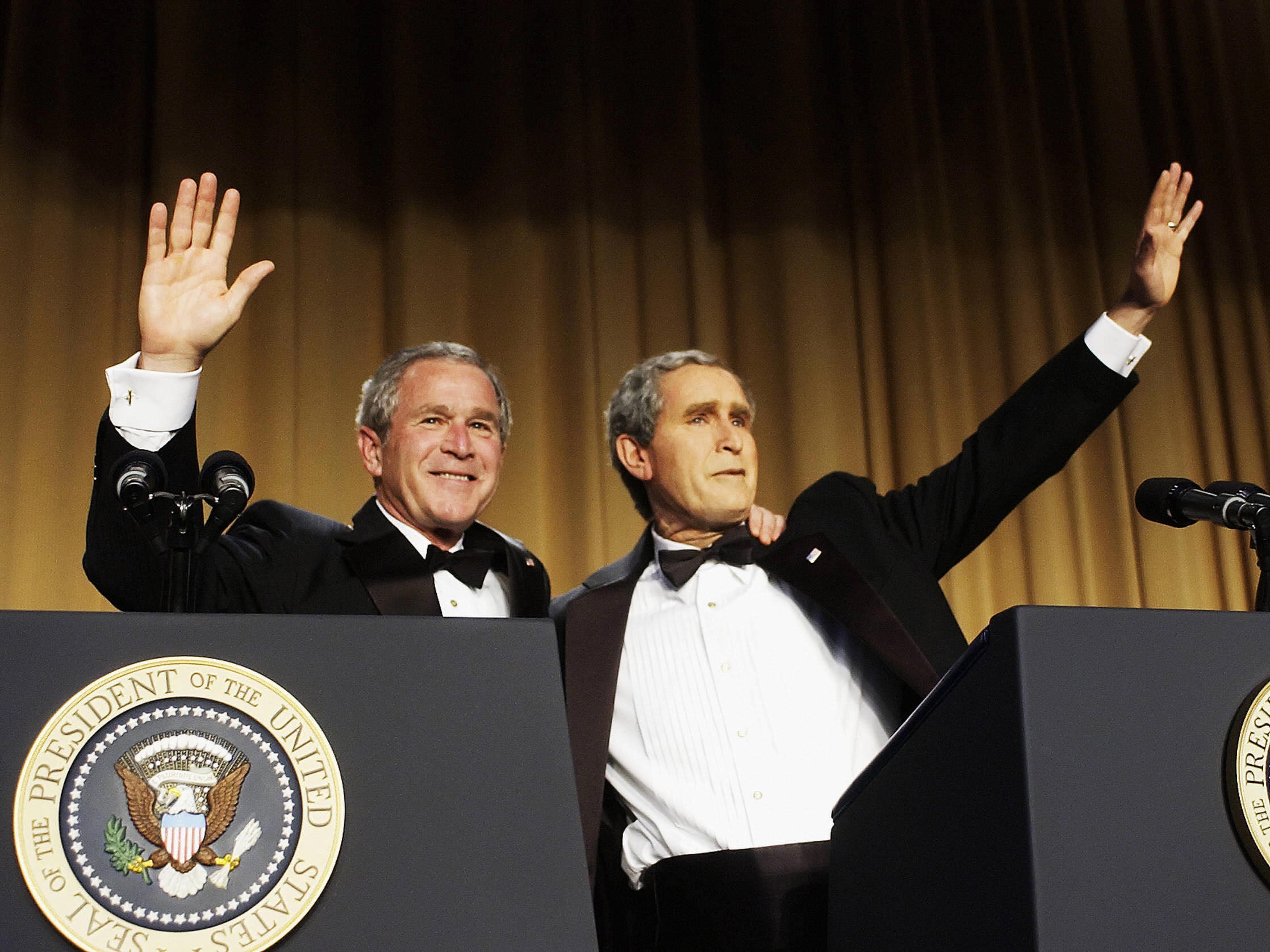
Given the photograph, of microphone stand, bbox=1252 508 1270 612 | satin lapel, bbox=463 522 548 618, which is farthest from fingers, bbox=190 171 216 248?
microphone stand, bbox=1252 508 1270 612

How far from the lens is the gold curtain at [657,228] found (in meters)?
3.23

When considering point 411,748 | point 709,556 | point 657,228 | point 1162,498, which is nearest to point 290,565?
point 709,556

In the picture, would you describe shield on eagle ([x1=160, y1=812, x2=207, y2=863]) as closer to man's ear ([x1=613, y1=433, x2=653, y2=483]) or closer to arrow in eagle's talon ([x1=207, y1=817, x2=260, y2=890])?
arrow in eagle's talon ([x1=207, y1=817, x2=260, y2=890])

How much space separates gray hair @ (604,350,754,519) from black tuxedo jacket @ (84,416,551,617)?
31 cm

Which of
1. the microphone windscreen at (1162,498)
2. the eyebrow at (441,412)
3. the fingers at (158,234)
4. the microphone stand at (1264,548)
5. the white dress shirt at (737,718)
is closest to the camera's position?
the microphone stand at (1264,548)

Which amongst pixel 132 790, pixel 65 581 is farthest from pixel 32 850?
pixel 65 581

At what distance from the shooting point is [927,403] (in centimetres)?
373

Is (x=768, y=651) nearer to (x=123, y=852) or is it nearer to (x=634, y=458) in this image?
(x=634, y=458)

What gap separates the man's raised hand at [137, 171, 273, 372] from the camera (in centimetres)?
166

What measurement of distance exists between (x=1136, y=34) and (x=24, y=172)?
321 centimetres

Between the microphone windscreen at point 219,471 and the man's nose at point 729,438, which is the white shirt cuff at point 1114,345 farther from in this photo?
the microphone windscreen at point 219,471

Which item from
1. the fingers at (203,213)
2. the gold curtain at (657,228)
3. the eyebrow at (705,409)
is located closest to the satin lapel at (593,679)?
the eyebrow at (705,409)

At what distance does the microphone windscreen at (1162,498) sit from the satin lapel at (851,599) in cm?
38

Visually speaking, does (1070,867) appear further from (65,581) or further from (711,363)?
(65,581)
